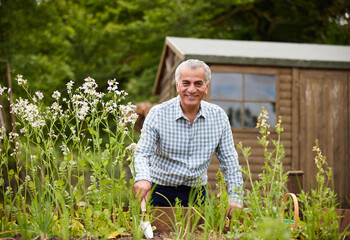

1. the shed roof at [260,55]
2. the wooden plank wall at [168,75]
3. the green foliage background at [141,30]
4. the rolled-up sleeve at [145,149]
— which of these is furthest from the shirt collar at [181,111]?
the green foliage background at [141,30]

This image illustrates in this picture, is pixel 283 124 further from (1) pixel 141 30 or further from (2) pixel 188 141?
(1) pixel 141 30

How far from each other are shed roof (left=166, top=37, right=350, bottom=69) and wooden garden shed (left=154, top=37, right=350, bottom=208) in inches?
0.7

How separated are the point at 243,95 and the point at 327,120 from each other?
69.0 inches

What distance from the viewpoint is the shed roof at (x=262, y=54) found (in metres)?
7.54

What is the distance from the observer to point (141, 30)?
619 inches

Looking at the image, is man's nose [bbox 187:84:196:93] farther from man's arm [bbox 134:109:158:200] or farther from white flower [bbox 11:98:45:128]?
white flower [bbox 11:98:45:128]

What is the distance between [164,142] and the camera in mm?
2625

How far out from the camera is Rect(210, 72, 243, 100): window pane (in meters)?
7.78

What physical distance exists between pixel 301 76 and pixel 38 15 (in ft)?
25.0

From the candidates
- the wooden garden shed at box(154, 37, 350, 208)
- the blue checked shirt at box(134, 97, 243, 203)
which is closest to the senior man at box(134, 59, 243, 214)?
the blue checked shirt at box(134, 97, 243, 203)

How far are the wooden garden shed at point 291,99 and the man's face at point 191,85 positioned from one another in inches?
201

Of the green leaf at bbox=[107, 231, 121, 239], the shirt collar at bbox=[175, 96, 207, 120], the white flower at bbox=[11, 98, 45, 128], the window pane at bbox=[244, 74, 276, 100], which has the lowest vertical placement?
the green leaf at bbox=[107, 231, 121, 239]

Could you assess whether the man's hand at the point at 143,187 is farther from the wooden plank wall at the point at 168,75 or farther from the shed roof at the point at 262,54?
the wooden plank wall at the point at 168,75

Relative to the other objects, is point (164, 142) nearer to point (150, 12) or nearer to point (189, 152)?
point (189, 152)
